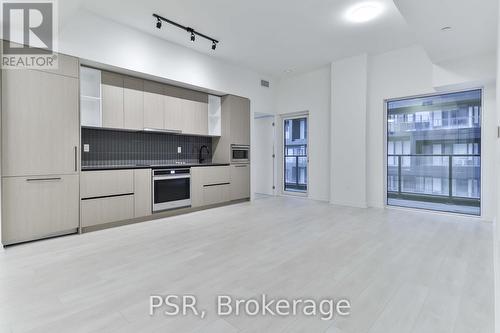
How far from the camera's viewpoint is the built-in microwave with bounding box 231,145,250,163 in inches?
225

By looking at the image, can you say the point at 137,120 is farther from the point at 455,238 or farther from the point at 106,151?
the point at 455,238

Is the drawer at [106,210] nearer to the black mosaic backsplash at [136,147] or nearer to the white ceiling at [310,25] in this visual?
the black mosaic backsplash at [136,147]

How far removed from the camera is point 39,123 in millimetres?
3223

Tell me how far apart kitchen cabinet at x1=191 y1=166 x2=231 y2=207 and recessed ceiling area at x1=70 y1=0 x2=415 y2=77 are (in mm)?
2264

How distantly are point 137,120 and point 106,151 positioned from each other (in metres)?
0.71

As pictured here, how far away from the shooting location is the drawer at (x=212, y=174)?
500 centimetres

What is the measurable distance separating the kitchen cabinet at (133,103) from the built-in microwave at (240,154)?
1.99 m

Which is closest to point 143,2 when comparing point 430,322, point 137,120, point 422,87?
point 137,120

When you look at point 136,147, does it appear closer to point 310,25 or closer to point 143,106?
point 143,106

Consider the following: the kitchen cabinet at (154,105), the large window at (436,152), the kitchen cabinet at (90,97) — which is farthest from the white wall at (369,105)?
the kitchen cabinet at (90,97)

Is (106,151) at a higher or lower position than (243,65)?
lower

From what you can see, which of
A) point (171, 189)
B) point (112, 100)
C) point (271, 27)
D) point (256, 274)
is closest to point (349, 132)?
point (271, 27)

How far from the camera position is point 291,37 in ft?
14.7

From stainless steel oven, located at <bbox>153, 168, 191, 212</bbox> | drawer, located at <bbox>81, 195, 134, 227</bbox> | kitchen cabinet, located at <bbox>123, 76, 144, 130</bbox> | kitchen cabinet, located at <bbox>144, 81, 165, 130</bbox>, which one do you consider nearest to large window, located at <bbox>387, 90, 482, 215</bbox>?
stainless steel oven, located at <bbox>153, 168, 191, 212</bbox>
